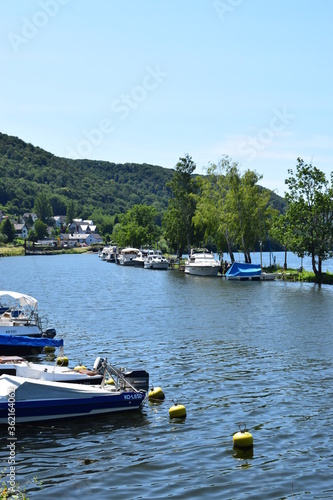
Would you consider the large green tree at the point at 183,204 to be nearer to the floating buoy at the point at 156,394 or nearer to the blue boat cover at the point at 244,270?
the blue boat cover at the point at 244,270

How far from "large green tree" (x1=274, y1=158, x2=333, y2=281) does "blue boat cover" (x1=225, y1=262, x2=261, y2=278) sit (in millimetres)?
8335

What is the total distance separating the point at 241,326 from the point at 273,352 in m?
11.0

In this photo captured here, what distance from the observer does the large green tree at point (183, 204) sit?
13600 cm

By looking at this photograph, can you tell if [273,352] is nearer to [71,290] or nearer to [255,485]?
[255,485]

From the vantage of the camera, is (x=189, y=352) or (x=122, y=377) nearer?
(x=122, y=377)

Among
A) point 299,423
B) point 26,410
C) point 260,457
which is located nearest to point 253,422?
point 299,423

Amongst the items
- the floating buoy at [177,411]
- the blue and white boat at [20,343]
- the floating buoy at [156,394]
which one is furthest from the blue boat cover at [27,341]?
the floating buoy at [177,411]

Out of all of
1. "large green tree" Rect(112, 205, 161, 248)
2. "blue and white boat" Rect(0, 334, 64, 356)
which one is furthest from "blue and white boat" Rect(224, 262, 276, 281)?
"large green tree" Rect(112, 205, 161, 248)

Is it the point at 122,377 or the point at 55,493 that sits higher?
the point at 122,377

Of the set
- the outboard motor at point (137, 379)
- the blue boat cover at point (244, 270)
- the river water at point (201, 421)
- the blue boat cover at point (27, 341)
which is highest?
the blue boat cover at point (244, 270)

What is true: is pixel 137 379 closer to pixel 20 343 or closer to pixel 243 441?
pixel 243 441

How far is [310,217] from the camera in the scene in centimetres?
8781

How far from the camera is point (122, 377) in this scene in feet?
90.2

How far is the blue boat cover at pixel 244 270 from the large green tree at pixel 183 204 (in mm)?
38315
